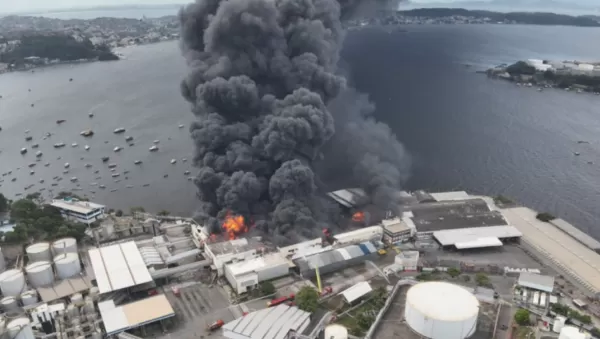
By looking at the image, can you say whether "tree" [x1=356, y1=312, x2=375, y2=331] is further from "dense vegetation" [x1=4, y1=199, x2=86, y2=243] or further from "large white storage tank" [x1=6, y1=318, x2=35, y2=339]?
"dense vegetation" [x1=4, y1=199, x2=86, y2=243]

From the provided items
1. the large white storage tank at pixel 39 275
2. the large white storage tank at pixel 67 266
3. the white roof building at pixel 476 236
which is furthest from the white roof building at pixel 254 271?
the white roof building at pixel 476 236

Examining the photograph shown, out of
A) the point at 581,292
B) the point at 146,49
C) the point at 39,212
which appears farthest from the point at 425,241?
the point at 146,49

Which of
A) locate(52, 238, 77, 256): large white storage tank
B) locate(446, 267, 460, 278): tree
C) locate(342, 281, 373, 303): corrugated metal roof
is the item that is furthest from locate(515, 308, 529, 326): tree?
locate(52, 238, 77, 256): large white storage tank

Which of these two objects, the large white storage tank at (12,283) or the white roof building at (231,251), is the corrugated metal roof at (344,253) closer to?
the white roof building at (231,251)

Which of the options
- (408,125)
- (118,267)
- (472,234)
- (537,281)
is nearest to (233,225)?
(118,267)

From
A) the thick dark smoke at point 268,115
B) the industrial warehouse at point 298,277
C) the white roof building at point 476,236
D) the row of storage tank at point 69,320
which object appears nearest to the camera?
the row of storage tank at point 69,320

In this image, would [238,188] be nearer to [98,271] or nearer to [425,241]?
[98,271]
